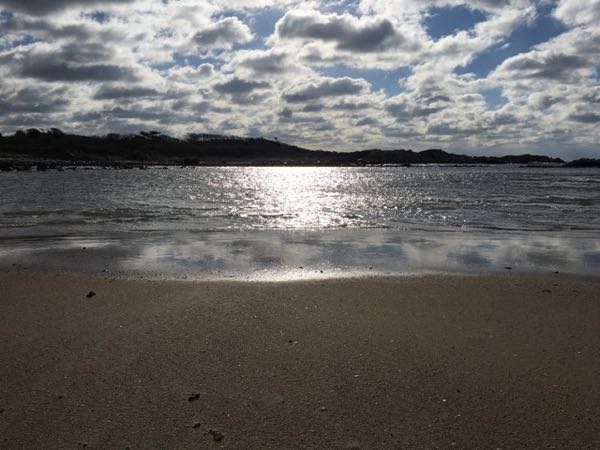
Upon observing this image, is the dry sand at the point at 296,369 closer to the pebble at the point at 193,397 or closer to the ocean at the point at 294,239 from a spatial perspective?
the pebble at the point at 193,397

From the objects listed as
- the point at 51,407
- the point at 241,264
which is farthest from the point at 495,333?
the point at 241,264

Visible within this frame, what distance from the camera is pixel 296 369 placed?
5.54 metres

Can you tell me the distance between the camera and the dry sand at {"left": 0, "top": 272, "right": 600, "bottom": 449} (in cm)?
437

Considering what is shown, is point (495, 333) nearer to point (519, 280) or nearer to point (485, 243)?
point (519, 280)

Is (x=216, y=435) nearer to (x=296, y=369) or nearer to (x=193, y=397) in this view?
(x=193, y=397)

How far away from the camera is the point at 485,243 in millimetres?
15648

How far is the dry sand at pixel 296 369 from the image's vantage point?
4367 millimetres

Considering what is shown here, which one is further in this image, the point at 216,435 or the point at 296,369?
the point at 296,369

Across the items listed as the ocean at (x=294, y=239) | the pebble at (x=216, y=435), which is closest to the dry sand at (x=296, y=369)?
the pebble at (x=216, y=435)

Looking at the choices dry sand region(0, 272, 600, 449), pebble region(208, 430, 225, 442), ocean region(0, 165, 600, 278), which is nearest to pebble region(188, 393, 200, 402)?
dry sand region(0, 272, 600, 449)

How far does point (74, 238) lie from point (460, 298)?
12678 millimetres

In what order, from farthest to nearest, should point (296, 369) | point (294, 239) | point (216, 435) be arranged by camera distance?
point (294, 239) → point (296, 369) → point (216, 435)

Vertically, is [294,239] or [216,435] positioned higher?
[216,435]

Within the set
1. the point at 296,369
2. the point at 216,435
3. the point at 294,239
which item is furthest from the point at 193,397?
the point at 294,239
